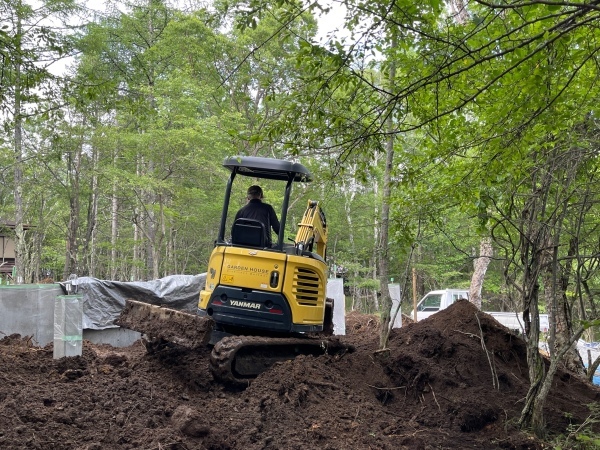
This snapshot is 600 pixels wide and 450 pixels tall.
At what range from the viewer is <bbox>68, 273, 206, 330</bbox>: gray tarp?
1088cm

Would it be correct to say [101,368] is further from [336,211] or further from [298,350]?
[336,211]

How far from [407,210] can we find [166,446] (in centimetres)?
374

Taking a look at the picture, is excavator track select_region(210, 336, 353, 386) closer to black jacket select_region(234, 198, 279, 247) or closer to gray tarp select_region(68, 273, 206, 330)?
black jacket select_region(234, 198, 279, 247)

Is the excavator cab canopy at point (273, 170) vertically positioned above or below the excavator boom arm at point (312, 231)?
above

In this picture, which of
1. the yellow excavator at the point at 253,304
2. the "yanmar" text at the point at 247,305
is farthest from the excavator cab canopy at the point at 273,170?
the "yanmar" text at the point at 247,305

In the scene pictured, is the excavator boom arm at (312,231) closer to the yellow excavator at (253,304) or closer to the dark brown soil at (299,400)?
the yellow excavator at (253,304)

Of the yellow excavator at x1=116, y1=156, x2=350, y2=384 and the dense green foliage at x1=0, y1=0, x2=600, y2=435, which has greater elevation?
the dense green foliage at x1=0, y1=0, x2=600, y2=435

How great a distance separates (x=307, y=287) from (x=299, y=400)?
172 cm

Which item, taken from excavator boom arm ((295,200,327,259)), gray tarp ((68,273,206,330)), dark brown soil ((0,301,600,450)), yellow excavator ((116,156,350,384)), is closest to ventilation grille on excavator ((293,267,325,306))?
yellow excavator ((116,156,350,384))

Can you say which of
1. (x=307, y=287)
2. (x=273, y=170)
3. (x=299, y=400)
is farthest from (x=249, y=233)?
(x=299, y=400)

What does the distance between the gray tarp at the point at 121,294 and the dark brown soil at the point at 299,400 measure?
6.50ft

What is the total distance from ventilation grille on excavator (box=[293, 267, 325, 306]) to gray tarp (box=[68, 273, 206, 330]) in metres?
5.10

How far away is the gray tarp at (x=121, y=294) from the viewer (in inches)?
428

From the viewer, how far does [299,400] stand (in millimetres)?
6102
